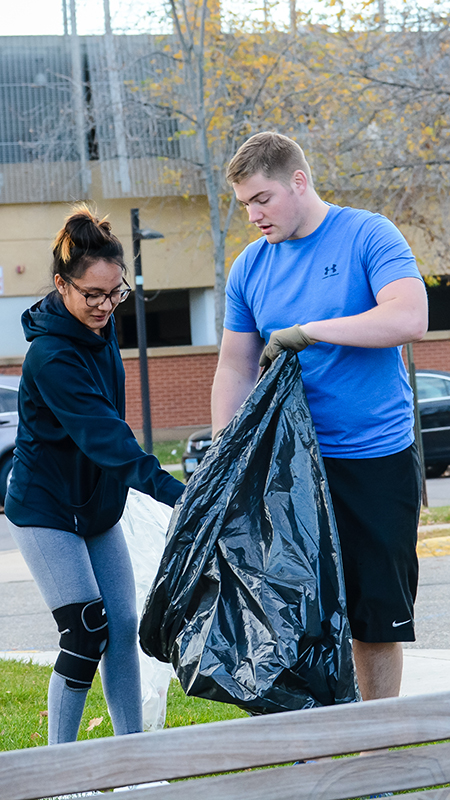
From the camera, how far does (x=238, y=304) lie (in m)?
2.81

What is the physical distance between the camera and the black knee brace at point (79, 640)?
8.46 ft

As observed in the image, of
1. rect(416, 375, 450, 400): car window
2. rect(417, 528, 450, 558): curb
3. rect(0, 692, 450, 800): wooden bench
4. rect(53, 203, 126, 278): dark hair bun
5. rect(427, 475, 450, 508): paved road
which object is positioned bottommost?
rect(427, 475, 450, 508): paved road

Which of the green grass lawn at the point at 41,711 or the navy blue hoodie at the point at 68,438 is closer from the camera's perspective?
the navy blue hoodie at the point at 68,438

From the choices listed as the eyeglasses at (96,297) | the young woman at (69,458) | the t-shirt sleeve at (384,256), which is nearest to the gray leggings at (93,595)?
the young woman at (69,458)

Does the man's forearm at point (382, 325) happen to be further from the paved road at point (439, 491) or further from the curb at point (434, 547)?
the paved road at point (439, 491)

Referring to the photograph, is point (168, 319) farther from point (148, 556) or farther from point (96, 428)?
point (96, 428)

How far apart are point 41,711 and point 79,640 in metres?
1.68

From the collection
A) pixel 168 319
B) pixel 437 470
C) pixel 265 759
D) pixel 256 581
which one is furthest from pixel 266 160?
pixel 168 319

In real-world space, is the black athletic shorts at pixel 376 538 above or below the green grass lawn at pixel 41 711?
Result: above

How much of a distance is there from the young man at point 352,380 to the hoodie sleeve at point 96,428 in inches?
17.8

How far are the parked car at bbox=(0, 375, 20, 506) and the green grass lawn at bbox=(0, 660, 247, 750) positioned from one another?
660cm

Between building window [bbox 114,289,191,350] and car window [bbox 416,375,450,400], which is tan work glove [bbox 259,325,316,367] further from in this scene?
building window [bbox 114,289,191,350]

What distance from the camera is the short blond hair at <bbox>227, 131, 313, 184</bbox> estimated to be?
8.16 ft

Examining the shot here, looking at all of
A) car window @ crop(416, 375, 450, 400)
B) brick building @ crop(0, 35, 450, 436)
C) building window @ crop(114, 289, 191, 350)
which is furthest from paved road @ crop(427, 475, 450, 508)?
building window @ crop(114, 289, 191, 350)
